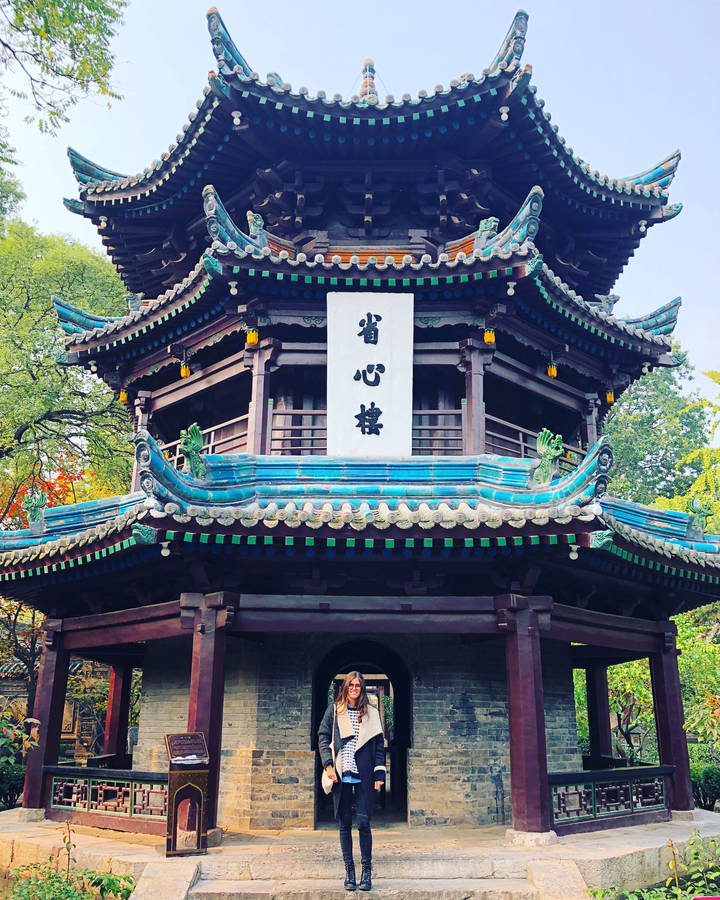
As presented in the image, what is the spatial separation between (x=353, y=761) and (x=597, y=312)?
6.99m

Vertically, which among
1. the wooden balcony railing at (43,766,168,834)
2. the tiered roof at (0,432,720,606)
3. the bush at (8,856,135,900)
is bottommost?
the bush at (8,856,135,900)

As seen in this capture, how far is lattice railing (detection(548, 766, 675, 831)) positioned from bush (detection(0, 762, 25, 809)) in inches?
433

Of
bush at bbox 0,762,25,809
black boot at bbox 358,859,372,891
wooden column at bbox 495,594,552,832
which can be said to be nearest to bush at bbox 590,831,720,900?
wooden column at bbox 495,594,552,832

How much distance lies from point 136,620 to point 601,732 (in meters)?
8.34

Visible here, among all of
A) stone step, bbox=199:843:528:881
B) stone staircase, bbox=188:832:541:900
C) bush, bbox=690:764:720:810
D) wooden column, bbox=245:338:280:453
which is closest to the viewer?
stone staircase, bbox=188:832:541:900

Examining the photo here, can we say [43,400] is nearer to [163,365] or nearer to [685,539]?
[163,365]

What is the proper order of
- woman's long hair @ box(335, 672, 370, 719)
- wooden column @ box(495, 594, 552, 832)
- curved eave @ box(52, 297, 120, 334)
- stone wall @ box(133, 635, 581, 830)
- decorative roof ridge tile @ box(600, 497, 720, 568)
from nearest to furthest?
woman's long hair @ box(335, 672, 370, 719) → wooden column @ box(495, 594, 552, 832) → decorative roof ridge tile @ box(600, 497, 720, 568) → stone wall @ box(133, 635, 581, 830) → curved eave @ box(52, 297, 120, 334)

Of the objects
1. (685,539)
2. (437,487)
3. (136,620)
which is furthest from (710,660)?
(136,620)

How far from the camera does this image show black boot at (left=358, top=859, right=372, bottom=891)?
642 centimetres

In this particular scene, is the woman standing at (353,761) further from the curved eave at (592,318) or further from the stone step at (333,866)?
the curved eave at (592,318)

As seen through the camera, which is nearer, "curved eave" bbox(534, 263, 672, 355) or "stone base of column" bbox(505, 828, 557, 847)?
"stone base of column" bbox(505, 828, 557, 847)

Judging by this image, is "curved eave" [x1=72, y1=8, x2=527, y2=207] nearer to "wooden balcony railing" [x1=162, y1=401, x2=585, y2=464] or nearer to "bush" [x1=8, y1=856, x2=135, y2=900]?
"wooden balcony railing" [x1=162, y1=401, x2=585, y2=464]

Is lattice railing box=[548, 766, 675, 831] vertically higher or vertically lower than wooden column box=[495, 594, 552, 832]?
lower

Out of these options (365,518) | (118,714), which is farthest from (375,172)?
(118,714)
